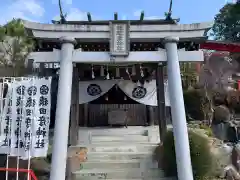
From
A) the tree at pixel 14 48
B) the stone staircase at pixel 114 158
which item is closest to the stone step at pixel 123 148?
the stone staircase at pixel 114 158

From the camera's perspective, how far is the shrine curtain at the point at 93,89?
1486 centimetres

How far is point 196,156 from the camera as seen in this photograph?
30.1 ft

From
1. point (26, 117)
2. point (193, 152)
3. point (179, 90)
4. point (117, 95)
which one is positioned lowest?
point (193, 152)

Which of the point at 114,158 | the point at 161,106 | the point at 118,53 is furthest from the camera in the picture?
the point at 161,106

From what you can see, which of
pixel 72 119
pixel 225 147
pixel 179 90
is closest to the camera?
pixel 179 90

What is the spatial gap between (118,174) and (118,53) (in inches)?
157

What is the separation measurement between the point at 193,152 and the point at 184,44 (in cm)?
358

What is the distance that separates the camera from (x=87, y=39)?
9383 millimetres

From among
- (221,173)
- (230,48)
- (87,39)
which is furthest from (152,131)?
(230,48)

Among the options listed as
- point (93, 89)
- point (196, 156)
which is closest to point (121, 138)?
point (93, 89)

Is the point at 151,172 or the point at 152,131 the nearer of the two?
the point at 151,172

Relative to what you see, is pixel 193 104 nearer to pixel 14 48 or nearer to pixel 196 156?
pixel 196 156

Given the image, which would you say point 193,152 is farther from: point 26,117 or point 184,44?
point 26,117

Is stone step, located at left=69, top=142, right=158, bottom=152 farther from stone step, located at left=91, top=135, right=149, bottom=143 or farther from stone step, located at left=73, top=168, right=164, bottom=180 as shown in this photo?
stone step, located at left=73, top=168, right=164, bottom=180
